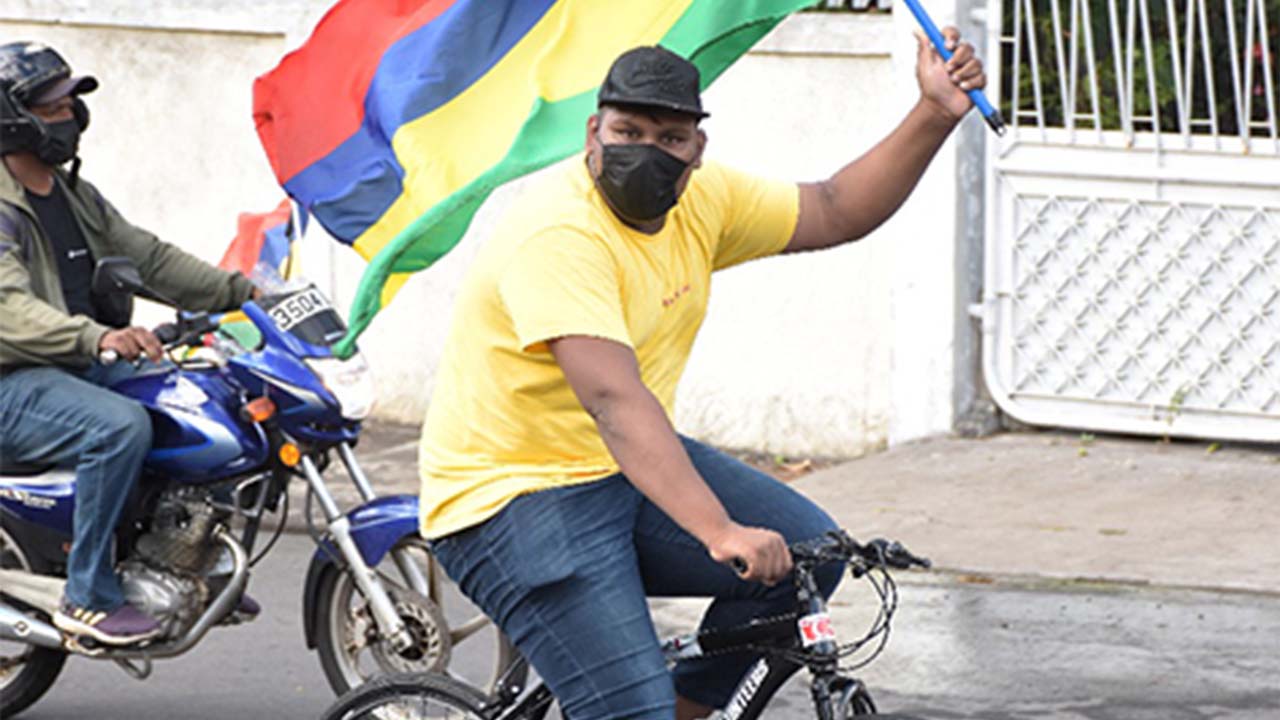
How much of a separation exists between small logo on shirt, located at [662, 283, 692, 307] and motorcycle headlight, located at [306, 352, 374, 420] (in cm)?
207

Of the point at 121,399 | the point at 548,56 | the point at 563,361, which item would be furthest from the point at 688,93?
the point at 121,399

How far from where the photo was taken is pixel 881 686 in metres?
6.95

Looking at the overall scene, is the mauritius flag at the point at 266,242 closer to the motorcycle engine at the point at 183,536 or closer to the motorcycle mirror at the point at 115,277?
the motorcycle mirror at the point at 115,277

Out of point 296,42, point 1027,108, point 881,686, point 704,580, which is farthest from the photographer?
point 296,42

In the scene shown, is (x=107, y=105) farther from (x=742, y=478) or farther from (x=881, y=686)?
(x=742, y=478)

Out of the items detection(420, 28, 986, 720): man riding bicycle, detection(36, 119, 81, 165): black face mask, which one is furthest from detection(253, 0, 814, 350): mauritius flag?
detection(420, 28, 986, 720): man riding bicycle

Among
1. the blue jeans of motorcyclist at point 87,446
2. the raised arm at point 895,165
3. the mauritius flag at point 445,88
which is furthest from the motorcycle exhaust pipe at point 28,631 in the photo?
the raised arm at point 895,165

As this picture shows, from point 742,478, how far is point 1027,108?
5824 millimetres

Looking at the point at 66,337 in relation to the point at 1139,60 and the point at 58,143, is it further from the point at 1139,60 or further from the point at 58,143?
the point at 1139,60

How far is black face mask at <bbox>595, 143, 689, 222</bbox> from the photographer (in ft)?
14.2

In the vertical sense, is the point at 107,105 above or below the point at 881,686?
above

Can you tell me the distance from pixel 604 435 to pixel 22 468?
114 inches

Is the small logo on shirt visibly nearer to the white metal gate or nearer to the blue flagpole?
the blue flagpole

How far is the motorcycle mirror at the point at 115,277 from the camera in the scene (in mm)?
6297
